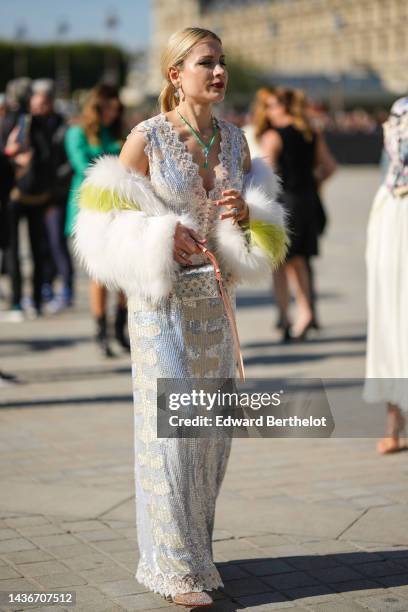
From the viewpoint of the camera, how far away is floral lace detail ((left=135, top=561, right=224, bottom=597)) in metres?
3.81

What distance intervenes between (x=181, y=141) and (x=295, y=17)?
122 metres

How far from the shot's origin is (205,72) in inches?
151

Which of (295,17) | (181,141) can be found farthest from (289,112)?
(295,17)

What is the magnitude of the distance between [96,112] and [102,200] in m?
4.69

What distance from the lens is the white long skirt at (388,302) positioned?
5.88 metres

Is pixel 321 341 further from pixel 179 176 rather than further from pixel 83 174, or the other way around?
pixel 179 176

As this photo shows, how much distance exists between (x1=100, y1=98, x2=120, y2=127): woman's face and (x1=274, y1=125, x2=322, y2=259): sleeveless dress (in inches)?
50.2

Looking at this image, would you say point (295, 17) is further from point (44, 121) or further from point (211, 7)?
point (44, 121)

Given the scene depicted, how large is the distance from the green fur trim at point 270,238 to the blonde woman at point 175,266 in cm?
9

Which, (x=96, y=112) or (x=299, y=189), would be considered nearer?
(x=96, y=112)

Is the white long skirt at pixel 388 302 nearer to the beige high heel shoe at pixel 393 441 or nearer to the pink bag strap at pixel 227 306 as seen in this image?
the beige high heel shoe at pixel 393 441

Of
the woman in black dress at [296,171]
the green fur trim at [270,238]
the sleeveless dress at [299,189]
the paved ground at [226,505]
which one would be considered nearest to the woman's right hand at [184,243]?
the green fur trim at [270,238]

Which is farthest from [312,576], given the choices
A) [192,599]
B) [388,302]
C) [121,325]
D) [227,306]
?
[121,325]

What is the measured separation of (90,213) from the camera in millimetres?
3908
